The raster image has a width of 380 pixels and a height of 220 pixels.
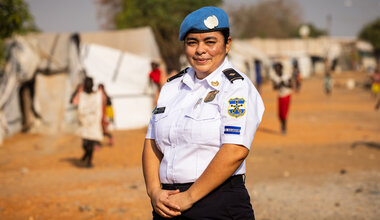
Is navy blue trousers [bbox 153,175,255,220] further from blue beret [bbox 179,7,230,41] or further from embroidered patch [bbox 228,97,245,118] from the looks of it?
blue beret [bbox 179,7,230,41]

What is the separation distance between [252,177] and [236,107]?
5.53m

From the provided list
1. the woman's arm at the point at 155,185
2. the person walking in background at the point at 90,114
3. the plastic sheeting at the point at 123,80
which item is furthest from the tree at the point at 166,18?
the woman's arm at the point at 155,185

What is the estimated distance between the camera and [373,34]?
55.1 metres

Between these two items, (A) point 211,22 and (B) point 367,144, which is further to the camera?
(B) point 367,144

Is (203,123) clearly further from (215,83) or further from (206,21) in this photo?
(206,21)

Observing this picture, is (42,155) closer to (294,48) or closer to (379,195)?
(379,195)

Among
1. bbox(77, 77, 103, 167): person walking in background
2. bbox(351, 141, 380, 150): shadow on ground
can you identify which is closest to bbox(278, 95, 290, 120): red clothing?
bbox(351, 141, 380, 150): shadow on ground

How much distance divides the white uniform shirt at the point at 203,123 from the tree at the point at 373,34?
57.9 meters

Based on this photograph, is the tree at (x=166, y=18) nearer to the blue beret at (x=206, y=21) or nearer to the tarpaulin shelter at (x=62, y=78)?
the tarpaulin shelter at (x=62, y=78)

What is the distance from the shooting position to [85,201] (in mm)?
5883

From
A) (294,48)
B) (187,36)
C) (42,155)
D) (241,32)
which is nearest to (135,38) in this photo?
(42,155)

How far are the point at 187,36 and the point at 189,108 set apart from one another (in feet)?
1.23

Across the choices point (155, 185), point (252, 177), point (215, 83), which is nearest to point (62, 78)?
point (252, 177)

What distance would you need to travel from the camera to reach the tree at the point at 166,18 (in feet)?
69.7
